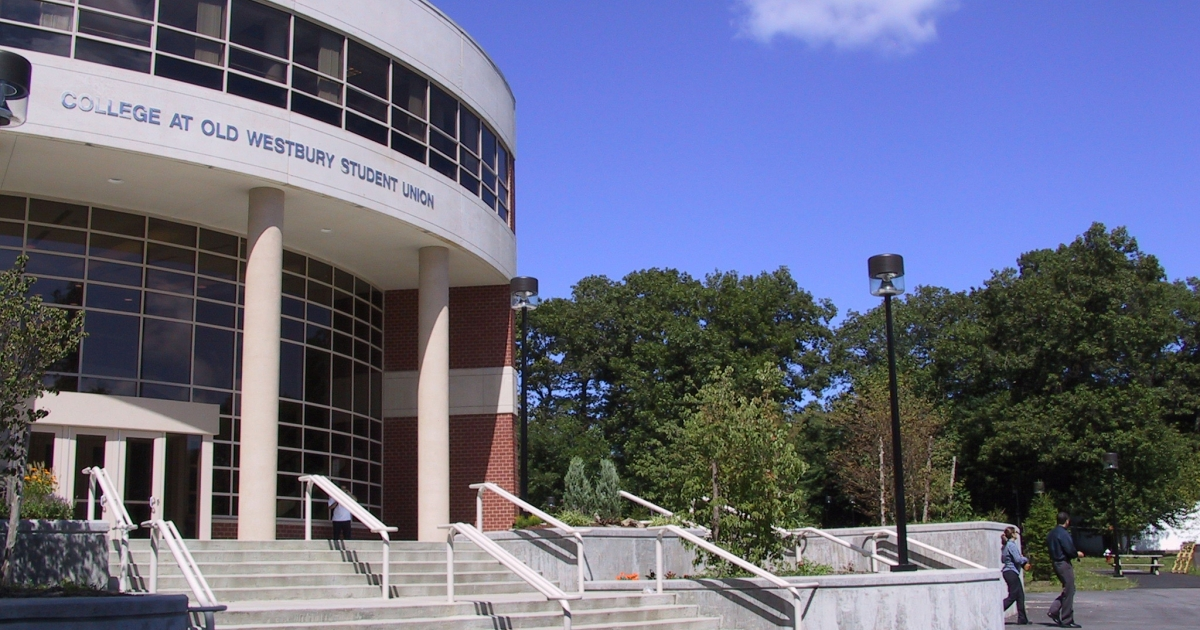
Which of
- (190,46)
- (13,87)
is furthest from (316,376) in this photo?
(13,87)

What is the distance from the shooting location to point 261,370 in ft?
54.6

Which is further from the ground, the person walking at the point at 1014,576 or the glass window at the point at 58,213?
the glass window at the point at 58,213

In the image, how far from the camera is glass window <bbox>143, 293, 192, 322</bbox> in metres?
18.3

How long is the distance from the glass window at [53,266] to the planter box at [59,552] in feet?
22.9

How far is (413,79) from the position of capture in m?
19.9

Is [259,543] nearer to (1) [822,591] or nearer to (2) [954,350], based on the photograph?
(1) [822,591]

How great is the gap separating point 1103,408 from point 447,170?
3400 centimetres

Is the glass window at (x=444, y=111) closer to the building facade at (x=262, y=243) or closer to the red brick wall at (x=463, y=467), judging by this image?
the building facade at (x=262, y=243)

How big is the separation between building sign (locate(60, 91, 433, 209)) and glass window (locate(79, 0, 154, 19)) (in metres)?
1.53

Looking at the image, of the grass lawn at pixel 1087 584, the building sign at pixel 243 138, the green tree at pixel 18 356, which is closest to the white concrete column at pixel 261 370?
the building sign at pixel 243 138

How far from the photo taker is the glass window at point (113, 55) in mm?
15148

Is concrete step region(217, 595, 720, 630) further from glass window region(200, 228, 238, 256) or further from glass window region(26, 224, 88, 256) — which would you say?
glass window region(200, 228, 238, 256)

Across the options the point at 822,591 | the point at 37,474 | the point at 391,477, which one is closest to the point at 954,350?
the point at 391,477

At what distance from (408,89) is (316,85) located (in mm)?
2176
